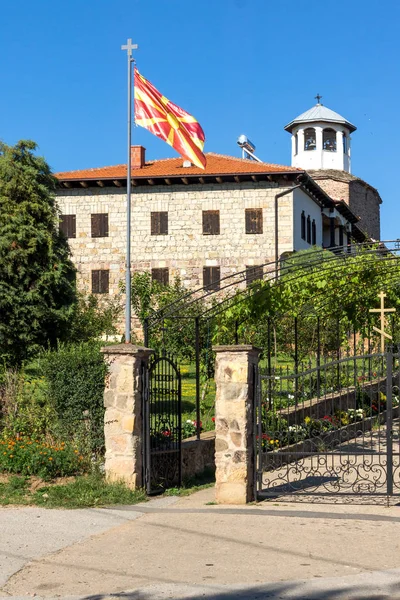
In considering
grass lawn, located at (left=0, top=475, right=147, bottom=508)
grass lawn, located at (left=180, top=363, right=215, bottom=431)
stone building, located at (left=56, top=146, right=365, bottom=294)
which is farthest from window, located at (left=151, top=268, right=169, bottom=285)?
grass lawn, located at (left=0, top=475, right=147, bottom=508)

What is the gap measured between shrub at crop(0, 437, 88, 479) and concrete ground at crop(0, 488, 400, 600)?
1469mm

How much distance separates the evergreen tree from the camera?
20.9 meters

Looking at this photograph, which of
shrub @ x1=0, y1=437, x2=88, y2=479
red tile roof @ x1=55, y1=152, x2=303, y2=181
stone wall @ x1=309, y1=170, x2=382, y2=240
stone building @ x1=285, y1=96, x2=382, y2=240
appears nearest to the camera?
shrub @ x1=0, y1=437, x2=88, y2=479

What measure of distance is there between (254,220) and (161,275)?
524 centimetres

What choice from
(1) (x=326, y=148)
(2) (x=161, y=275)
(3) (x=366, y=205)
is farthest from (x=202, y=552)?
(3) (x=366, y=205)

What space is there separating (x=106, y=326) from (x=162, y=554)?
28.5m

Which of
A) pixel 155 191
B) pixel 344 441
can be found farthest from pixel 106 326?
pixel 344 441

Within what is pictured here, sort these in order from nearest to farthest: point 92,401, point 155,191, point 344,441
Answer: point 92,401 < point 344,441 < point 155,191

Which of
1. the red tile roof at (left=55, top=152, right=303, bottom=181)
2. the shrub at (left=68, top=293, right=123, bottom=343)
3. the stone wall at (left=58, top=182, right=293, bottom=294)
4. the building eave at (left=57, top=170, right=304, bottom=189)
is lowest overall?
the shrub at (left=68, top=293, right=123, bottom=343)

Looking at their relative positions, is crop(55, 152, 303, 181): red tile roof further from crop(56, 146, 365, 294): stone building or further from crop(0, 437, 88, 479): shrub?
crop(0, 437, 88, 479): shrub

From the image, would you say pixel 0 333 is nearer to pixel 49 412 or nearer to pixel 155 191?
pixel 49 412

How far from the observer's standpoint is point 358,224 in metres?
61.5

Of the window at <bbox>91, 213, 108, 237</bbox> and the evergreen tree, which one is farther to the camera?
the window at <bbox>91, 213, 108, 237</bbox>

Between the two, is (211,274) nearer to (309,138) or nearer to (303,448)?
(309,138)
